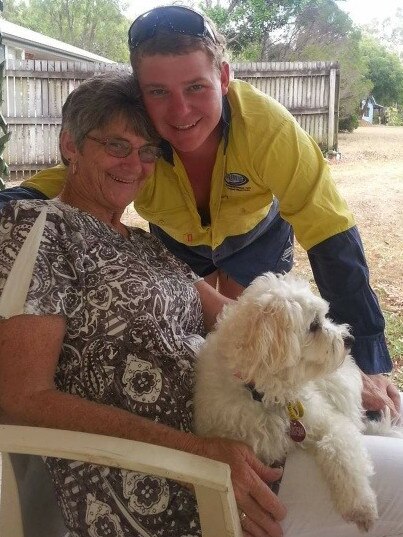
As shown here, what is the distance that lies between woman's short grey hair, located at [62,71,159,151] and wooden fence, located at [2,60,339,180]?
5.18m

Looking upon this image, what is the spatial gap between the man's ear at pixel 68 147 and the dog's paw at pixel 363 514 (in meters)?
1.07

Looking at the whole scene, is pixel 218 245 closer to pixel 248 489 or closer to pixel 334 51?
pixel 248 489

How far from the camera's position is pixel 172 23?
156cm

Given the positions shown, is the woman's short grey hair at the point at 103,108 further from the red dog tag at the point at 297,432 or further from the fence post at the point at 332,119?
the fence post at the point at 332,119

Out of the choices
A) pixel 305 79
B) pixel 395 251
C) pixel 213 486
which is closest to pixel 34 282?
pixel 213 486

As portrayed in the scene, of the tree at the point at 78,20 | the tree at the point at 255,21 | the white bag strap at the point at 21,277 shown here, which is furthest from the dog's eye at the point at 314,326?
the tree at the point at 78,20

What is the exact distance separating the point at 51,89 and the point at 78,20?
12.9m

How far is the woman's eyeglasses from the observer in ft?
4.93

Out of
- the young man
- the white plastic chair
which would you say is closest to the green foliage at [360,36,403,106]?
the young man

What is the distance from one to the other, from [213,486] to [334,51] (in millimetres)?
6694

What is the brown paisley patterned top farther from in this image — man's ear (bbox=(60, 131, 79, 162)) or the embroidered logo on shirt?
the embroidered logo on shirt

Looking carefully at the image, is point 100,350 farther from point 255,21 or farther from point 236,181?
point 255,21

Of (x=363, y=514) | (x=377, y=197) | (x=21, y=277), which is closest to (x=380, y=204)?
(x=377, y=197)

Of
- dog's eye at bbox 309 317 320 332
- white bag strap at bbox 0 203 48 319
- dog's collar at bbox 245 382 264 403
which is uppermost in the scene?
white bag strap at bbox 0 203 48 319
